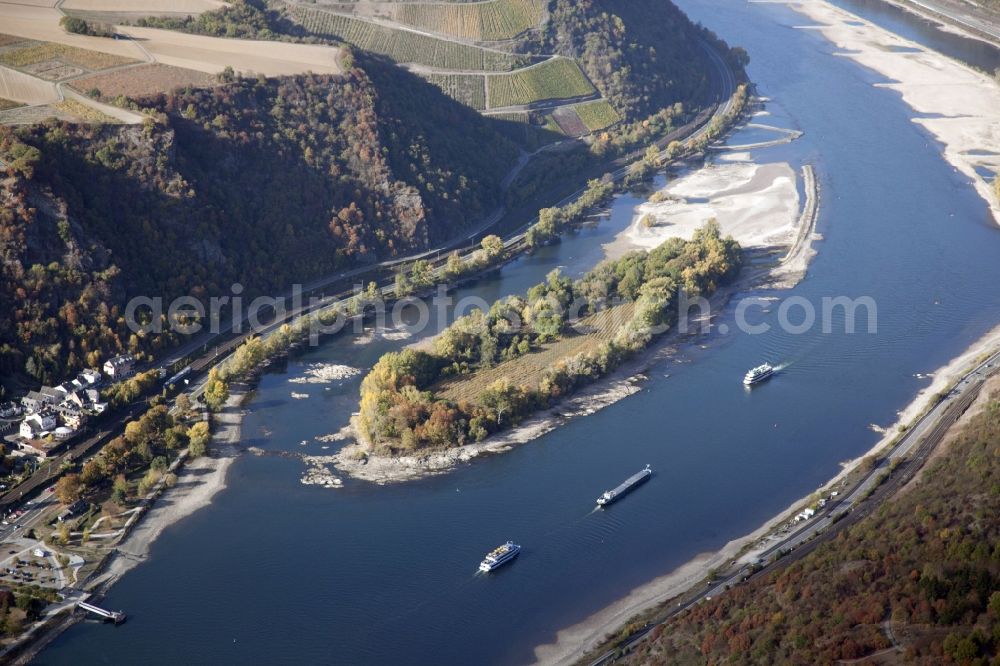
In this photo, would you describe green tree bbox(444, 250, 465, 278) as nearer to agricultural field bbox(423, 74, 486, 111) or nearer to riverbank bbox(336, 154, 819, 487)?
riverbank bbox(336, 154, 819, 487)

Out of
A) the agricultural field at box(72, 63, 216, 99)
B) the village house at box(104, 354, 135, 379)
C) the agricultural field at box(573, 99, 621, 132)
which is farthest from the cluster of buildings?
the agricultural field at box(573, 99, 621, 132)

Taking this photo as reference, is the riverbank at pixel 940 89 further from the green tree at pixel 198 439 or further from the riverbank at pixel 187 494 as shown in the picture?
the green tree at pixel 198 439

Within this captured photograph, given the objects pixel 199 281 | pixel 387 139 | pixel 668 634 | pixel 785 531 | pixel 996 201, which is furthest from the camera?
pixel 996 201

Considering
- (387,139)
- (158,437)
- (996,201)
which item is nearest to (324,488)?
(158,437)

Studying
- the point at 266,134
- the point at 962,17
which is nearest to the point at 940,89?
the point at 962,17

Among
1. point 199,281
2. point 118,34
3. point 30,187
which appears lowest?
point 199,281

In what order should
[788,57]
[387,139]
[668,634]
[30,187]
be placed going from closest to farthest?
[668,634] → [30,187] → [387,139] → [788,57]

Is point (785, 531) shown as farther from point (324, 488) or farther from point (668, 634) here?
point (324, 488)
